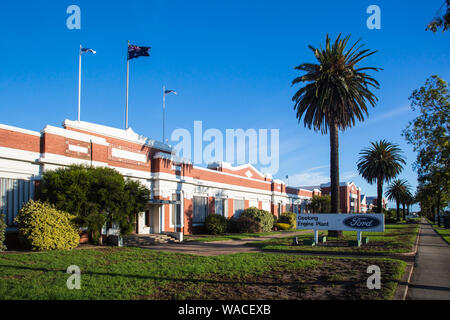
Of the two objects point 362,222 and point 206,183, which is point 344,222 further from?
point 206,183

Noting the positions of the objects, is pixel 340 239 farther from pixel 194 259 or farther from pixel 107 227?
pixel 107 227

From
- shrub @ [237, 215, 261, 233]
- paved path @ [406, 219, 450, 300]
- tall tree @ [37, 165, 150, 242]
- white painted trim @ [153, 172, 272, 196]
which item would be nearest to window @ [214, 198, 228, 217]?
white painted trim @ [153, 172, 272, 196]

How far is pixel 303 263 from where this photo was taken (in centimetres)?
1344

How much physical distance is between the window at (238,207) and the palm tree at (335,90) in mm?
14737

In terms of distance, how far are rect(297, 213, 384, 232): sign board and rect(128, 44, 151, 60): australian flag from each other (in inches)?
655

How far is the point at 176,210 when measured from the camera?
28.0 meters

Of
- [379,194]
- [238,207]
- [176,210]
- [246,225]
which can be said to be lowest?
[246,225]

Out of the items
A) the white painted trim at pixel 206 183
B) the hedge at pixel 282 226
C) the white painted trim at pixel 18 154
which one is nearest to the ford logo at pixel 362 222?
the white painted trim at pixel 206 183

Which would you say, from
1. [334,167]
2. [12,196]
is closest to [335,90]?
[334,167]

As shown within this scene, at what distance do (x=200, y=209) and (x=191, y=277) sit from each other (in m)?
22.0

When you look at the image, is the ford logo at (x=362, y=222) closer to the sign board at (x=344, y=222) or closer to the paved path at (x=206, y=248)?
the sign board at (x=344, y=222)

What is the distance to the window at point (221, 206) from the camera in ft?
116

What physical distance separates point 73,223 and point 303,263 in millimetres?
11702

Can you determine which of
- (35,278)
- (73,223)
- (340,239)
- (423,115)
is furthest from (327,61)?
(35,278)
